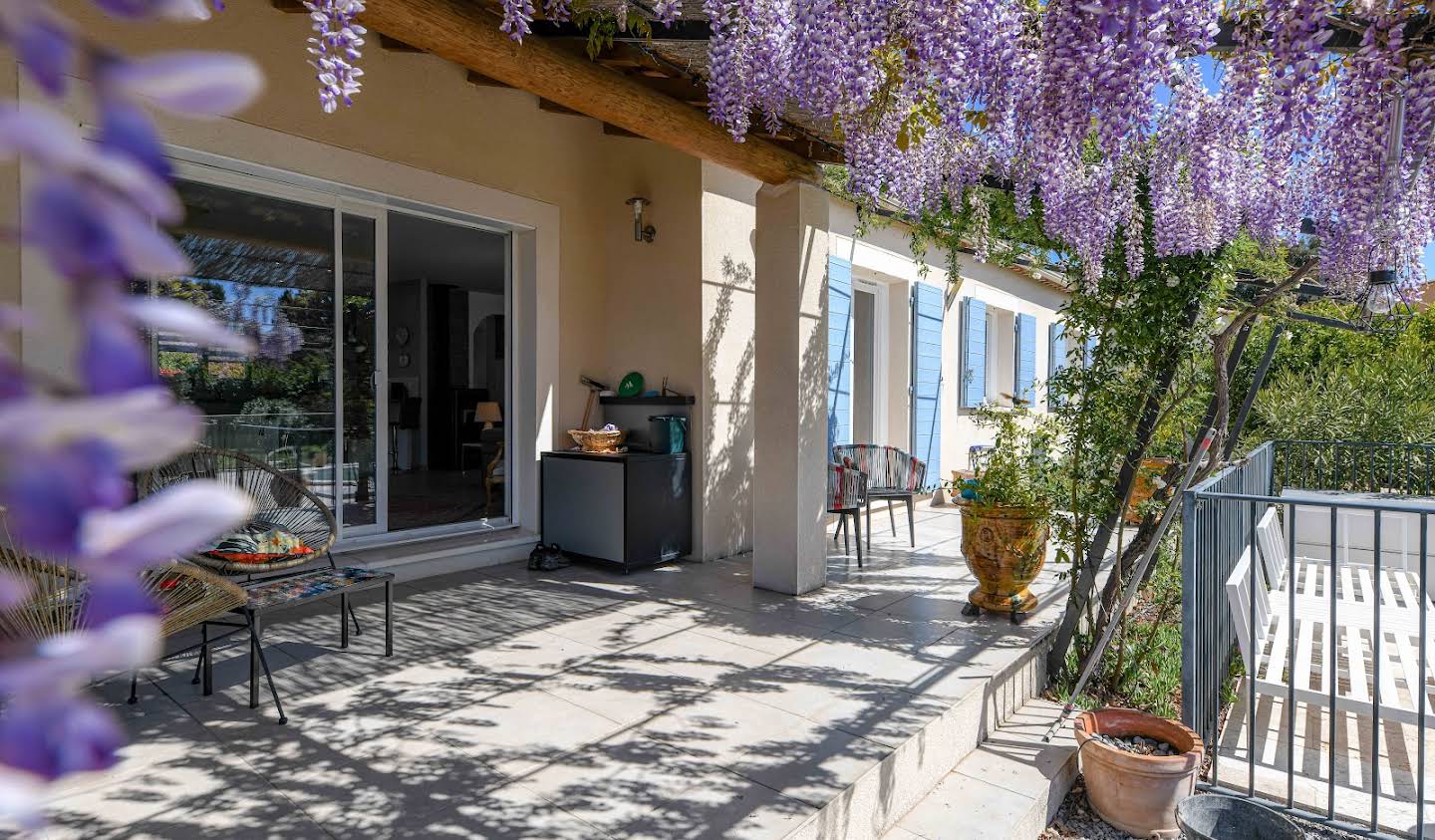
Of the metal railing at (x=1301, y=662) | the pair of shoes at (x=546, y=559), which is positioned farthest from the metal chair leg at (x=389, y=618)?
the metal railing at (x=1301, y=662)

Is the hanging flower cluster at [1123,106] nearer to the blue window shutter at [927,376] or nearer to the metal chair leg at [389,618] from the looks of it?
the metal chair leg at [389,618]

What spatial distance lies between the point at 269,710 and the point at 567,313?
3.25 meters

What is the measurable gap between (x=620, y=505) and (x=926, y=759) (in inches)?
102

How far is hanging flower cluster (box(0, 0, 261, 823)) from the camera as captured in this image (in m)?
0.24

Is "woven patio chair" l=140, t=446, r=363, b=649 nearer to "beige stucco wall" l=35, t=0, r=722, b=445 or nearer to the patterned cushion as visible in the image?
the patterned cushion

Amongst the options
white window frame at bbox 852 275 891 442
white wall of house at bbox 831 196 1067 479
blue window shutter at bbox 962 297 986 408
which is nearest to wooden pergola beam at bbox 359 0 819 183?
white wall of house at bbox 831 196 1067 479

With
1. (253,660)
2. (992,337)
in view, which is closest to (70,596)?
(253,660)

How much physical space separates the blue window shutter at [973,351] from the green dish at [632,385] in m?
4.28

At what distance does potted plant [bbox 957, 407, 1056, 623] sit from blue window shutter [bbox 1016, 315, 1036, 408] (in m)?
5.67

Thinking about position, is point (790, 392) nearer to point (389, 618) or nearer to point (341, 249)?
point (389, 618)

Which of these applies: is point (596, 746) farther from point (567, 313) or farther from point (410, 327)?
point (410, 327)

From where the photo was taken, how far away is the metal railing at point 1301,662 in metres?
2.47

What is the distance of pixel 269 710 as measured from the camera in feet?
9.20

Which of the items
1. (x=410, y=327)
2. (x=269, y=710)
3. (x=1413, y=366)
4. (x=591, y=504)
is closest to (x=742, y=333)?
(x=591, y=504)
